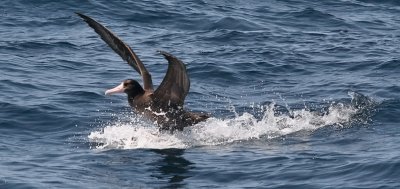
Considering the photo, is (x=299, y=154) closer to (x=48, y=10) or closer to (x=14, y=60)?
(x=14, y=60)

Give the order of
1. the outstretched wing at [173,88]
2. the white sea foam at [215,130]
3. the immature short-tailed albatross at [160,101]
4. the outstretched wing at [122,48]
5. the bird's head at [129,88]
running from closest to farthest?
the outstretched wing at [173,88] → the immature short-tailed albatross at [160,101] → the white sea foam at [215,130] → the bird's head at [129,88] → the outstretched wing at [122,48]

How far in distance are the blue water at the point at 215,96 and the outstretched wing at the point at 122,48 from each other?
0.77m

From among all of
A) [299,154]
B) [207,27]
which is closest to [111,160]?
[299,154]

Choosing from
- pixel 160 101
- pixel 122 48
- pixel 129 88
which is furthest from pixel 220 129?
pixel 122 48

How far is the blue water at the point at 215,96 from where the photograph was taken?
12664 mm

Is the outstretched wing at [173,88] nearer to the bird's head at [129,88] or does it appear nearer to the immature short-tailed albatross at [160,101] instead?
the immature short-tailed albatross at [160,101]

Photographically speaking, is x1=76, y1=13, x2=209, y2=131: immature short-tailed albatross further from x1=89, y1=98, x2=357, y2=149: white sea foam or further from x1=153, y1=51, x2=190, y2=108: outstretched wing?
x1=89, y1=98, x2=357, y2=149: white sea foam

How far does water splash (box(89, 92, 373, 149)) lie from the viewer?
575 inches

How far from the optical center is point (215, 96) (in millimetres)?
17547

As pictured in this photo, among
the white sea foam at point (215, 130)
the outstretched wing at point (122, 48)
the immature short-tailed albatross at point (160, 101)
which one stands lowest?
the white sea foam at point (215, 130)

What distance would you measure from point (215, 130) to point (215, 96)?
2.65 metres

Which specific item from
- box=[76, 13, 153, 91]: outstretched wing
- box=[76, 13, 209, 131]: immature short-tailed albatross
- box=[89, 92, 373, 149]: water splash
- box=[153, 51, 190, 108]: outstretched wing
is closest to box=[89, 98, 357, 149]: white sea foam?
box=[89, 92, 373, 149]: water splash

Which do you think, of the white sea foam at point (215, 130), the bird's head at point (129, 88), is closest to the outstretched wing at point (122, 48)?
the bird's head at point (129, 88)

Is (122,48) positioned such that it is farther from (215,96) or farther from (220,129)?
(215,96)
